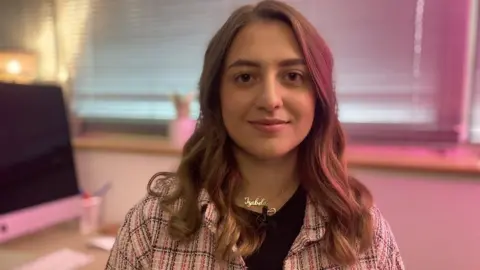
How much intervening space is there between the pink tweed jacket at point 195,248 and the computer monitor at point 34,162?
1.92ft

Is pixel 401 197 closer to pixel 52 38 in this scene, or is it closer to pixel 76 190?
pixel 76 190

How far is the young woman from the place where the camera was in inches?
40.0

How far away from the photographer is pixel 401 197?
4.99 feet

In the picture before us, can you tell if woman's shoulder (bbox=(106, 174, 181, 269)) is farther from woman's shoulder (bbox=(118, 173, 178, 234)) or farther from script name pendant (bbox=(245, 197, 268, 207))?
script name pendant (bbox=(245, 197, 268, 207))

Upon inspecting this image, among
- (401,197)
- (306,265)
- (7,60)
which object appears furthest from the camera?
(7,60)

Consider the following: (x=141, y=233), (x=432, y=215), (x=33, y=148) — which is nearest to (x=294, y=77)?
(x=141, y=233)

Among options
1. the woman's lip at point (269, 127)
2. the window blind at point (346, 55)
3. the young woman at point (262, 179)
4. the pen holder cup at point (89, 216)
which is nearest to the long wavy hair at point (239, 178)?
the young woman at point (262, 179)

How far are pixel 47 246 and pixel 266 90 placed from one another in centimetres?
100

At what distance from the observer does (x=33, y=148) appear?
160 centimetres

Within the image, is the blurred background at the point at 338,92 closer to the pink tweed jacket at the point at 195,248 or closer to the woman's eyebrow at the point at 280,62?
the pink tweed jacket at the point at 195,248

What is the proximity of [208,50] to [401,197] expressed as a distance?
0.80m

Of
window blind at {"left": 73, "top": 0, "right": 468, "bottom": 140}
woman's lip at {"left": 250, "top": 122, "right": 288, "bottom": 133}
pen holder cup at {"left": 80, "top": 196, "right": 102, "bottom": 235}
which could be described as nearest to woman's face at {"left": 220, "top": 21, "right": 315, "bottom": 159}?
woman's lip at {"left": 250, "top": 122, "right": 288, "bottom": 133}

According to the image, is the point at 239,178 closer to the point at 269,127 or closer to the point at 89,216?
the point at 269,127

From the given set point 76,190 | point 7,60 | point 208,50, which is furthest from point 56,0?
point 208,50
